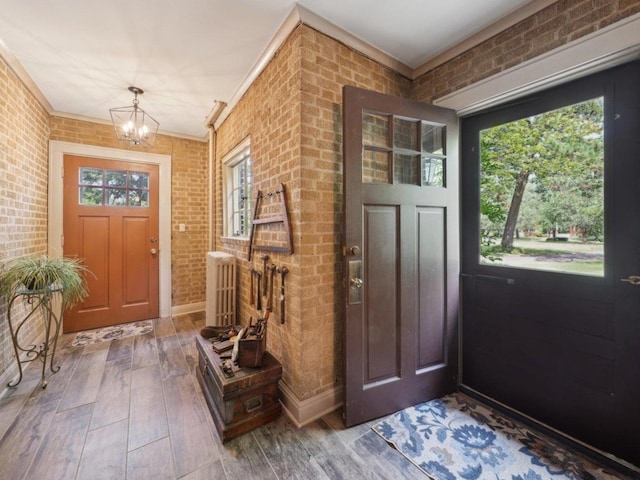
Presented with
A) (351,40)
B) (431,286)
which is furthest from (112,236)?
(431,286)

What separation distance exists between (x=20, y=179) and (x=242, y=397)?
2.94 meters

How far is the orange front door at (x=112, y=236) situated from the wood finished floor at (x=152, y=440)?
1294 millimetres

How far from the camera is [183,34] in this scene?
2.00 m

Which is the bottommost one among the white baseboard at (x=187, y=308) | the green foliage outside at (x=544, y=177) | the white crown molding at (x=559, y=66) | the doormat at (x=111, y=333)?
the doormat at (x=111, y=333)

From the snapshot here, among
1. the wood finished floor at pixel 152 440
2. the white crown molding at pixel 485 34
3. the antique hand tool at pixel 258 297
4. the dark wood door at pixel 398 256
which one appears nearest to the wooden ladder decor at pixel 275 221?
the antique hand tool at pixel 258 297

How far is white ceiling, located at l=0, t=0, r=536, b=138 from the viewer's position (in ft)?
5.73

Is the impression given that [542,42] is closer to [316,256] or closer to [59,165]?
[316,256]

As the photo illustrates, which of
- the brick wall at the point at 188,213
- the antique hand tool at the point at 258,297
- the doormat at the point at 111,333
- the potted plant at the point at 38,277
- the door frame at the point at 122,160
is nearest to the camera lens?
the potted plant at the point at 38,277

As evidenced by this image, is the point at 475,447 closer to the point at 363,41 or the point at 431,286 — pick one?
the point at 431,286

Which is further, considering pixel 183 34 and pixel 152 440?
pixel 183 34

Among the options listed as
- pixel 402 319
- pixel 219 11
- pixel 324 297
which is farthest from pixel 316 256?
pixel 219 11

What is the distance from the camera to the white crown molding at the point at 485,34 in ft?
5.50

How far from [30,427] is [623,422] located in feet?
11.7

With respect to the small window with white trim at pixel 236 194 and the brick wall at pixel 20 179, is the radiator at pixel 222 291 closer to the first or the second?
the small window with white trim at pixel 236 194
